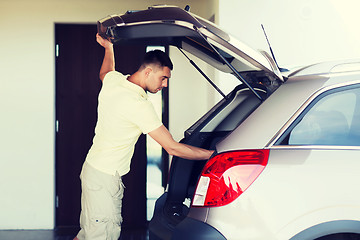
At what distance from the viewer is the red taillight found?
248cm

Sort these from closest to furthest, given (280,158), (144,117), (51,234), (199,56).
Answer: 1. (280,158)
2. (144,117)
3. (199,56)
4. (51,234)

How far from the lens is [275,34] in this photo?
187 inches

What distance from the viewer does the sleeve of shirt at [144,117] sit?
3.08 meters

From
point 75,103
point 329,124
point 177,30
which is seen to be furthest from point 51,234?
point 329,124

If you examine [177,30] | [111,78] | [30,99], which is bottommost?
[30,99]

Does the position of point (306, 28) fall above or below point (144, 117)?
above

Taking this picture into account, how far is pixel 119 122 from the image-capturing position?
3.19 metres

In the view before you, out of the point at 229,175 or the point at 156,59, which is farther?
the point at 156,59

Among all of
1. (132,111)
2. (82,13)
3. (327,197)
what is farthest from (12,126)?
(327,197)

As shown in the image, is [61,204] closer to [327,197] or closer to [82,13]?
[82,13]

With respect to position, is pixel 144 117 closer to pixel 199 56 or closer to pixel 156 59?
pixel 156 59

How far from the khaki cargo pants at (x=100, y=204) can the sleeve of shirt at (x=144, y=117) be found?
427 mm

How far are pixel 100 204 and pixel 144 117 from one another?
667mm

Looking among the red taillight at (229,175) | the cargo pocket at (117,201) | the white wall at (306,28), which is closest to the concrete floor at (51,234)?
the cargo pocket at (117,201)
